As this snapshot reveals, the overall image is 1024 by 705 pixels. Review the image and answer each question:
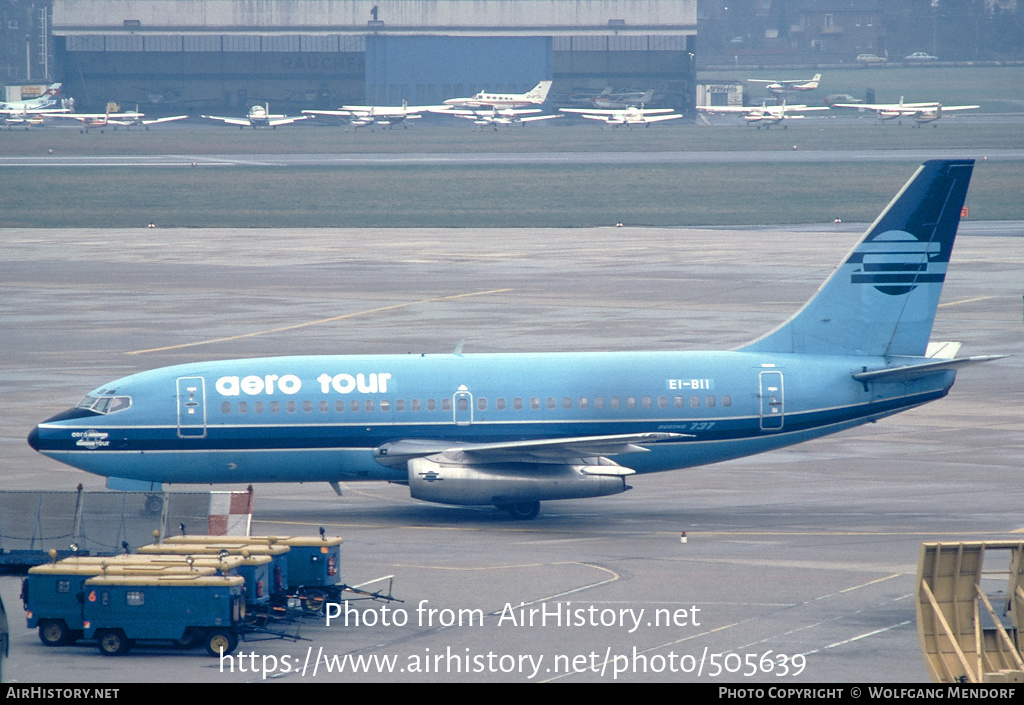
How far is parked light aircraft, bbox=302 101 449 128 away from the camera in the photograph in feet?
604

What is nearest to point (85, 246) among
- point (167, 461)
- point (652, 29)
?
point (167, 461)

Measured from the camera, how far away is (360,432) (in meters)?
31.9

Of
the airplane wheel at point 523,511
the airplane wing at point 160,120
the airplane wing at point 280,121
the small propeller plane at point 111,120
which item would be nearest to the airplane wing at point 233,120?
the airplane wing at point 280,121

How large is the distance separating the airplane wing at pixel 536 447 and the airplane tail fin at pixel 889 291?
4406 mm

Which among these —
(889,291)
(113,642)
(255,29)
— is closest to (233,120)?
(255,29)

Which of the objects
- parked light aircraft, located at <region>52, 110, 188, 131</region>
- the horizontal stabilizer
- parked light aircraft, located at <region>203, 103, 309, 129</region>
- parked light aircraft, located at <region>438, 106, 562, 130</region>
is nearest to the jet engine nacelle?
the horizontal stabilizer

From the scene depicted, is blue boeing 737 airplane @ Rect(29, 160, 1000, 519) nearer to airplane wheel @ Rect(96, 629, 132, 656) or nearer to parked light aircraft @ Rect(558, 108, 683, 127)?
airplane wheel @ Rect(96, 629, 132, 656)

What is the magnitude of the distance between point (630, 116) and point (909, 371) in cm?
15564

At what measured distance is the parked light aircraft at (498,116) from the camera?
186 meters

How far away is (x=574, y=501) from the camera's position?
34.9 meters

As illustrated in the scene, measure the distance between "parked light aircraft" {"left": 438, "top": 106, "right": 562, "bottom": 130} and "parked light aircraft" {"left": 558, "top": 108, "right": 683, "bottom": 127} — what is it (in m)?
5.31

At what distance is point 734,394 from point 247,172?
99597mm

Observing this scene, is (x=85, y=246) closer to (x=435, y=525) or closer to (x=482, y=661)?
(x=435, y=525)

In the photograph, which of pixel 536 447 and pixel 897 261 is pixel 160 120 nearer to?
pixel 897 261
